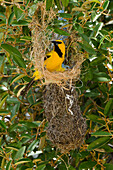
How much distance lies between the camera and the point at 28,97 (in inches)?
64.4

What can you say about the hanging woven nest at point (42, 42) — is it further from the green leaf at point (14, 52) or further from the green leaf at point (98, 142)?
the green leaf at point (98, 142)

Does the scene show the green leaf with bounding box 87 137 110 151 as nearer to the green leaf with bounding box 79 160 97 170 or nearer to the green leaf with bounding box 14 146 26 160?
the green leaf with bounding box 79 160 97 170

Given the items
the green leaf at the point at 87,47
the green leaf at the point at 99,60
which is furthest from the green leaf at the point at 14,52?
the green leaf at the point at 99,60

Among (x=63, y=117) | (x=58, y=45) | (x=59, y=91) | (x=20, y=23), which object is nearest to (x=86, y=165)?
(x=63, y=117)

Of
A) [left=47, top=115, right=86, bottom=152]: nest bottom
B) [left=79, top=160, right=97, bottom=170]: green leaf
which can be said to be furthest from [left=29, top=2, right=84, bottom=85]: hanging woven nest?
[left=79, top=160, right=97, bottom=170]: green leaf

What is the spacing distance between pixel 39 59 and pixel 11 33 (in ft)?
1.23

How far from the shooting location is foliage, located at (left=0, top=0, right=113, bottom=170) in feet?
4.30

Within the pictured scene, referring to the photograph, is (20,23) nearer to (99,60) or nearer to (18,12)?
(18,12)

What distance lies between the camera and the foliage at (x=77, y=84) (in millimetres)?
1310

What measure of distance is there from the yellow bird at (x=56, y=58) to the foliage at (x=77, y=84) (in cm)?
8

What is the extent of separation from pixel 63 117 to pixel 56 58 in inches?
14.3

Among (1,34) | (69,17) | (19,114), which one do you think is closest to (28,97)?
(19,114)

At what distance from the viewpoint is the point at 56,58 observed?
143 cm

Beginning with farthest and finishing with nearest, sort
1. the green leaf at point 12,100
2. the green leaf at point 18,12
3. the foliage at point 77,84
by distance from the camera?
1. the green leaf at point 12,100
2. the foliage at point 77,84
3. the green leaf at point 18,12
